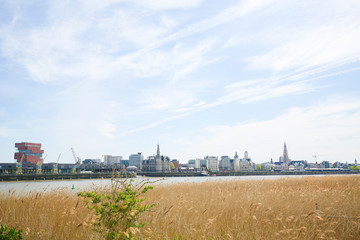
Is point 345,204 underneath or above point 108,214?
underneath

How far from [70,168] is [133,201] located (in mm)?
206653

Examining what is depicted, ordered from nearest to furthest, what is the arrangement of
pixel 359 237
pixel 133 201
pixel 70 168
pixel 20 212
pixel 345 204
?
pixel 133 201 < pixel 359 237 < pixel 20 212 < pixel 345 204 < pixel 70 168

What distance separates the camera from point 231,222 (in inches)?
312

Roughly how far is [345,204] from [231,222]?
5.04 metres

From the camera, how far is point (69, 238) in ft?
22.2

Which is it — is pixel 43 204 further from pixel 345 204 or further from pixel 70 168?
Result: pixel 70 168

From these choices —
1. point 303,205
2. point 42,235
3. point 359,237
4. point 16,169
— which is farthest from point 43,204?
point 16,169

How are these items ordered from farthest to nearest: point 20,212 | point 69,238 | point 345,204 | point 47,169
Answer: point 47,169 < point 345,204 < point 20,212 < point 69,238

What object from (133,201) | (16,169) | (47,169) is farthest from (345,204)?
(47,169)

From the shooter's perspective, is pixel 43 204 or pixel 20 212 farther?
pixel 43 204

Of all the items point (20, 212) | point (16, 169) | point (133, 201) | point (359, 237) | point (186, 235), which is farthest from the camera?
point (16, 169)

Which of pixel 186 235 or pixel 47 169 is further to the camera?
pixel 47 169

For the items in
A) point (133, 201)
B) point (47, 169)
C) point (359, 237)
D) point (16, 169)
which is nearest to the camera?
point (133, 201)

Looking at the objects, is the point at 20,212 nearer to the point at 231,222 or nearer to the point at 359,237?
the point at 231,222
